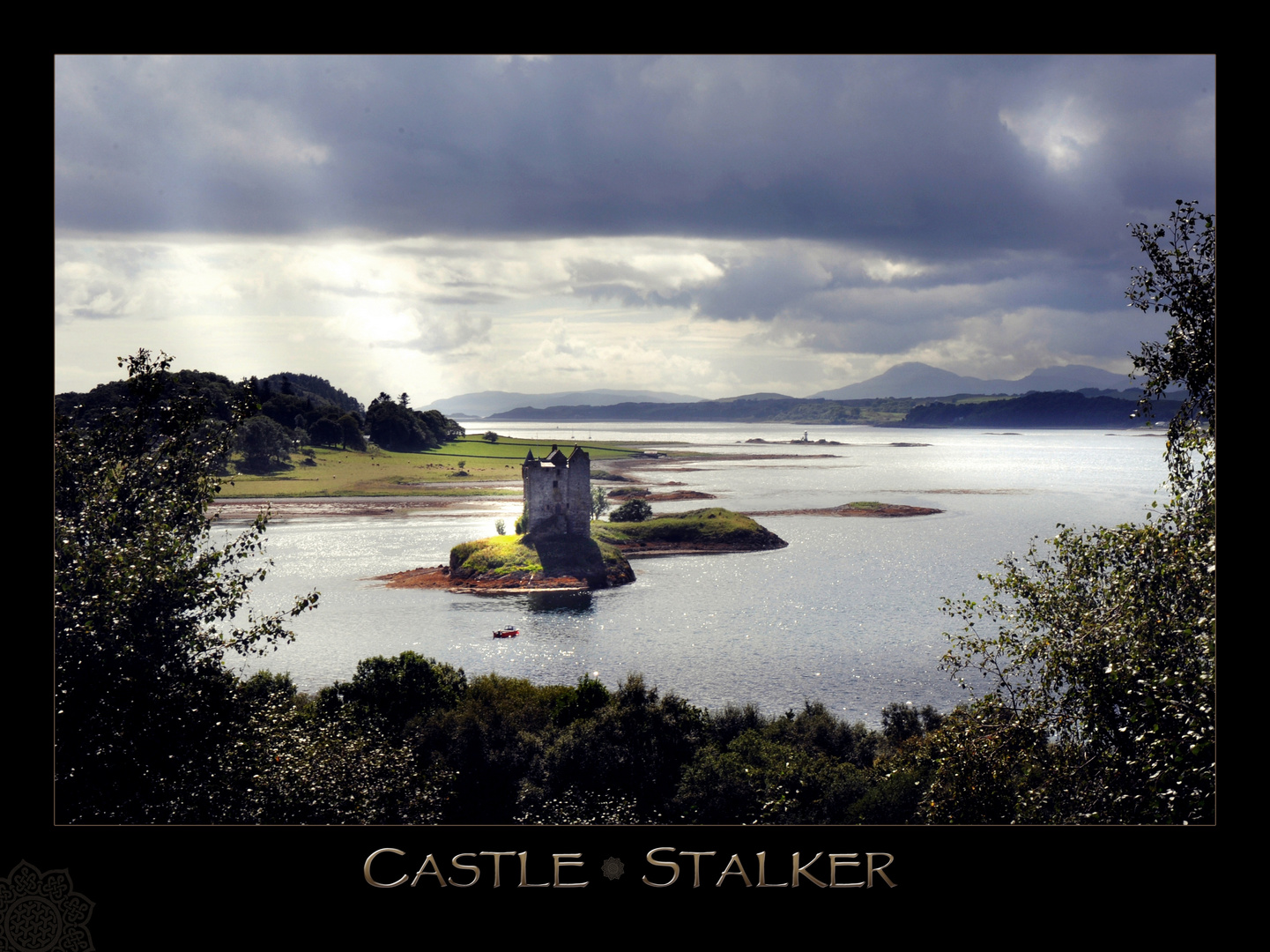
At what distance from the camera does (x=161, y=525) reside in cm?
1117

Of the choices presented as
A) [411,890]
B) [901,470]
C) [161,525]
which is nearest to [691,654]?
[161,525]

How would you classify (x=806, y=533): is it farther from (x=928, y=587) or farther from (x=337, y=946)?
(x=337, y=946)

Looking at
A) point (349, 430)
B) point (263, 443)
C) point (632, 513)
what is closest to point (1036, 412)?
point (632, 513)

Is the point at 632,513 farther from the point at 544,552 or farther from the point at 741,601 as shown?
the point at 741,601

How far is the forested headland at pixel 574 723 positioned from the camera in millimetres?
8797

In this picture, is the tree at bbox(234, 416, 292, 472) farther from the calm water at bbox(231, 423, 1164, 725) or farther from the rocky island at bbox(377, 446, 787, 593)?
the rocky island at bbox(377, 446, 787, 593)

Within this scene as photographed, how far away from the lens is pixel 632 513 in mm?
51781

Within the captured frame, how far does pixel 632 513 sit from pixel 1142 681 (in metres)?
44.2

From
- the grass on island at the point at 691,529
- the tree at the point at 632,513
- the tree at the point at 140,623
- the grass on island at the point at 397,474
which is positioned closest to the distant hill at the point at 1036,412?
the tree at the point at 140,623

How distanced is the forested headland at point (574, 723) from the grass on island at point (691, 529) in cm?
3211

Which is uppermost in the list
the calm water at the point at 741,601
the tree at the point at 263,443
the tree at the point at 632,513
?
the tree at the point at 263,443

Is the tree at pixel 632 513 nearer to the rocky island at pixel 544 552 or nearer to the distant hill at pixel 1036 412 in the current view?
the rocky island at pixel 544 552
